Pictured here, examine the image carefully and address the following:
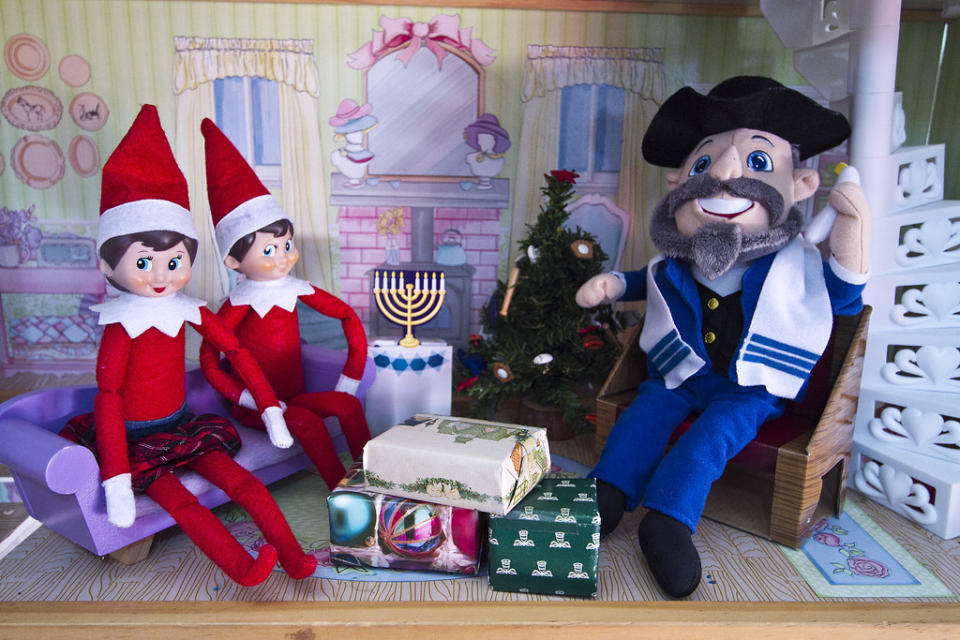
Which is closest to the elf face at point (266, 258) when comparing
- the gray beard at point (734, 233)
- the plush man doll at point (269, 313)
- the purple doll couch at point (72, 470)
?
the plush man doll at point (269, 313)

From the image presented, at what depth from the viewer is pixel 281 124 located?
2957mm

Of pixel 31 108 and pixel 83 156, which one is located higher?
pixel 31 108

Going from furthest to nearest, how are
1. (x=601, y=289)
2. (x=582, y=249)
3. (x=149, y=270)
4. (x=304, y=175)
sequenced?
1. (x=304, y=175)
2. (x=582, y=249)
3. (x=601, y=289)
4. (x=149, y=270)

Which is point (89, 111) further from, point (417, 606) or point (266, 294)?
point (417, 606)

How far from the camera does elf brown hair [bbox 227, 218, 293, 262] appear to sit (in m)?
2.01

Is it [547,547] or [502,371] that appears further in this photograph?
[502,371]

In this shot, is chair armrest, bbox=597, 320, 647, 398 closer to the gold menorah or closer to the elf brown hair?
the gold menorah

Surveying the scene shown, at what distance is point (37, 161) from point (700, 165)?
2.76m

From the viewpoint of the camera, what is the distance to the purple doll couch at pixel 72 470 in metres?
1.54

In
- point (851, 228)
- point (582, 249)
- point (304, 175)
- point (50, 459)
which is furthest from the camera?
point (304, 175)

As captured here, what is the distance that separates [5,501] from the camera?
7.06 ft

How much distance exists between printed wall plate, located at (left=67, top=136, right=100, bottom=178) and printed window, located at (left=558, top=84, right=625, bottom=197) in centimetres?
205

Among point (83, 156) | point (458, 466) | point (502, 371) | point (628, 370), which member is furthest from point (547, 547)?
point (83, 156)

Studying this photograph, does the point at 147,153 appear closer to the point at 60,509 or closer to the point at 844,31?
the point at 60,509
